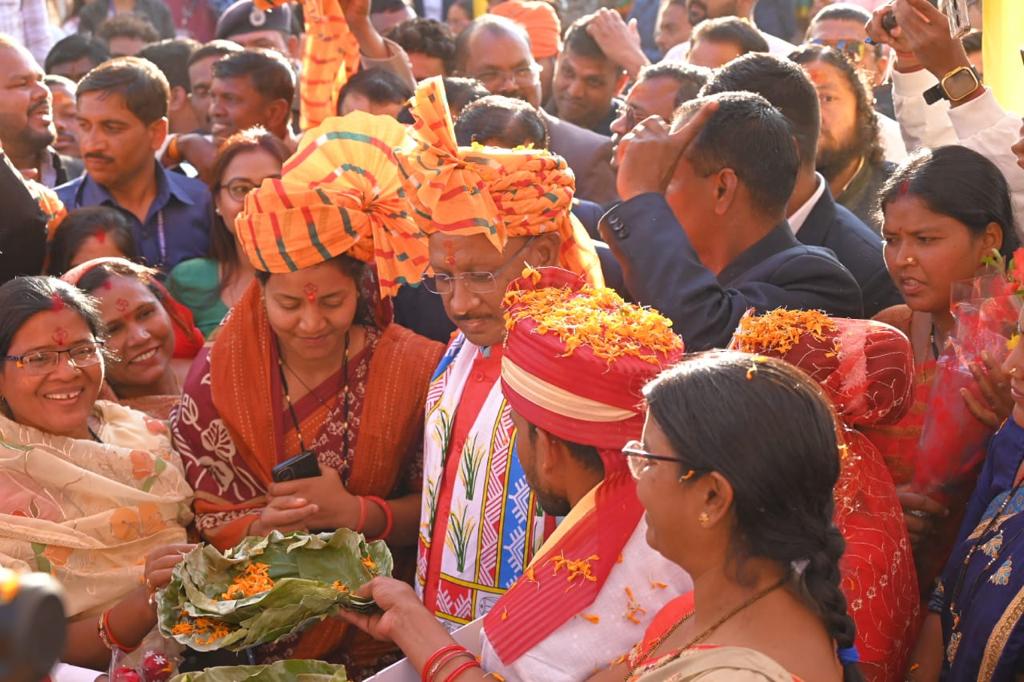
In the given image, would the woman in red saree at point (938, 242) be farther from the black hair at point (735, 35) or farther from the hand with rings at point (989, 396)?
the black hair at point (735, 35)

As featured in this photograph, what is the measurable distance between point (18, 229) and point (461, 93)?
2173mm

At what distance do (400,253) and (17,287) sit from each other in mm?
1165

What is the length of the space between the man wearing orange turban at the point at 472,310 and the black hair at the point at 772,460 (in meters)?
1.18

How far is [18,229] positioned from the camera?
184 inches

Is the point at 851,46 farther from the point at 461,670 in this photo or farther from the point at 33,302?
the point at 461,670

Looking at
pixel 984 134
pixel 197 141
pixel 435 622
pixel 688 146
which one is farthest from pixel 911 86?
pixel 197 141

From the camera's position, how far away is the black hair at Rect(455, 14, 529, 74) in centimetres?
691

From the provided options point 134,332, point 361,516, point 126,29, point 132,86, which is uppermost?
point 132,86

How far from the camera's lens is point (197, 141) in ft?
21.9

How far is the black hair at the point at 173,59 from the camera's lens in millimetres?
8047

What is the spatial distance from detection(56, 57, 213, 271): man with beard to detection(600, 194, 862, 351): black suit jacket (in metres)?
2.80

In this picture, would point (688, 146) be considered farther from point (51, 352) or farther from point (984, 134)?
point (51, 352)

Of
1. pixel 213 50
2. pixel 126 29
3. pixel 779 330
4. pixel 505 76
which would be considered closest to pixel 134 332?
pixel 779 330

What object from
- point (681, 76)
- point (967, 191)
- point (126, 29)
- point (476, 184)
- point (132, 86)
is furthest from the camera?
point (126, 29)
